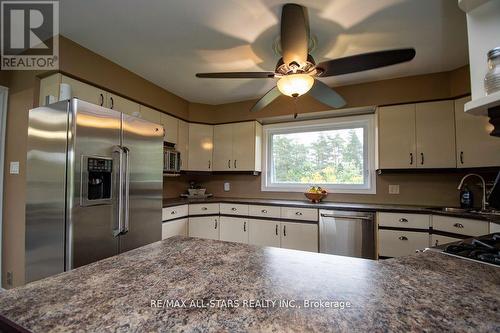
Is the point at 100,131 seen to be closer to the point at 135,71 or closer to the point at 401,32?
the point at 135,71

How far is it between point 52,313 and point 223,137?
3.29m

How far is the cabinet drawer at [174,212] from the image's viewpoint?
269 cm

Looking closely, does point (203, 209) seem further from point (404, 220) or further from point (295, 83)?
point (404, 220)

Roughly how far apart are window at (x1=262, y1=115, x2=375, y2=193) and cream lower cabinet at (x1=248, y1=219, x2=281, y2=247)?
792 mm

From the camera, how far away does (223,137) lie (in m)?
3.74

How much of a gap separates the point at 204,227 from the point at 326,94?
2.25m

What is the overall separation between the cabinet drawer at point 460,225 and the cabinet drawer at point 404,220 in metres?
0.08

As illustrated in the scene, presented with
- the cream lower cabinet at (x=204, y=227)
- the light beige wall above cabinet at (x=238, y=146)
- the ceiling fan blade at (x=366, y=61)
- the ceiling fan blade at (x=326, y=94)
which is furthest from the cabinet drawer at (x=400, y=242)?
the cream lower cabinet at (x=204, y=227)

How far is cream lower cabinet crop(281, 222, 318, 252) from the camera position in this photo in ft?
8.94

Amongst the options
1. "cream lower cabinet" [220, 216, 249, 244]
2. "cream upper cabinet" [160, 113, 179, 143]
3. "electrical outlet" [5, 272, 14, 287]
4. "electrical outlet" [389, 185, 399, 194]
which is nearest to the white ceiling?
"cream upper cabinet" [160, 113, 179, 143]

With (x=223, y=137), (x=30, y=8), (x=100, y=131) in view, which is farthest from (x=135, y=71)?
(x=223, y=137)

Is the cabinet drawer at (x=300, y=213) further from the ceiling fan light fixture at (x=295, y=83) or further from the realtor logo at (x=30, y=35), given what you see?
the realtor logo at (x=30, y=35)

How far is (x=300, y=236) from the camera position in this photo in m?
2.78

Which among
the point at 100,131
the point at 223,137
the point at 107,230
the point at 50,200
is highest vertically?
the point at 223,137
